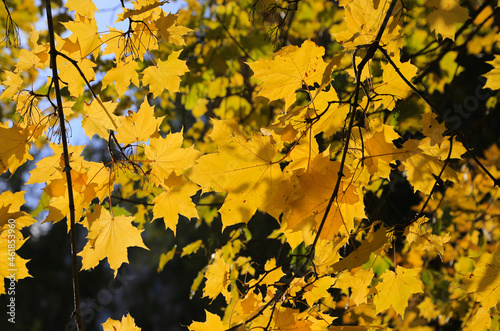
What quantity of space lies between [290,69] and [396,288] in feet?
2.66

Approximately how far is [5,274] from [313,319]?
1.04 metres

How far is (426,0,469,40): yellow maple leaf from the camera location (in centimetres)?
111

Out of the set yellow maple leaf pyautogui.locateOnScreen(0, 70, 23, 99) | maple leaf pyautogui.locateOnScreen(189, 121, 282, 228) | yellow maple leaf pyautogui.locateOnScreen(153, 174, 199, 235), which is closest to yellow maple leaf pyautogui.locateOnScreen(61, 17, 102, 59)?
yellow maple leaf pyautogui.locateOnScreen(0, 70, 23, 99)

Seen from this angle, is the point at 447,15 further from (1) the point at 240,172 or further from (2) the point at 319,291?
(2) the point at 319,291

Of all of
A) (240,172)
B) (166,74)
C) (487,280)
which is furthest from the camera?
(166,74)

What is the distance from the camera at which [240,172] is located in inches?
37.6

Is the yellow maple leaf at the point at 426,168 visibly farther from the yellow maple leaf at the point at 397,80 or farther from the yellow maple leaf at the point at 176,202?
the yellow maple leaf at the point at 176,202

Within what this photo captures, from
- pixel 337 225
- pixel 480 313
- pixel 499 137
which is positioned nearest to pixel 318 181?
pixel 337 225

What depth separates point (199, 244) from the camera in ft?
8.01

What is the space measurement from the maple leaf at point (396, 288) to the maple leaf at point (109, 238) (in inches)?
31.6

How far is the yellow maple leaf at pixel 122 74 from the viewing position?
4.70 ft

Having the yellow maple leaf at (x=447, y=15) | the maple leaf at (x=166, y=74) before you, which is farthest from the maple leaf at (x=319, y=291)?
the maple leaf at (x=166, y=74)

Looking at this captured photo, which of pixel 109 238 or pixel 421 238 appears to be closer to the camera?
pixel 109 238

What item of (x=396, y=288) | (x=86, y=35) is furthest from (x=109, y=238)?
(x=396, y=288)
